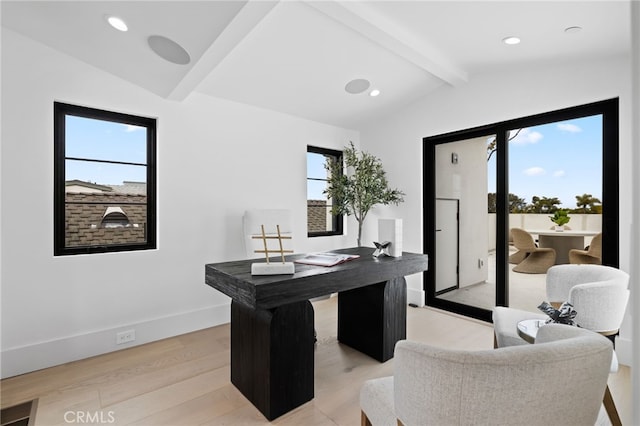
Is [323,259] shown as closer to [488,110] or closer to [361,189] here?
[361,189]

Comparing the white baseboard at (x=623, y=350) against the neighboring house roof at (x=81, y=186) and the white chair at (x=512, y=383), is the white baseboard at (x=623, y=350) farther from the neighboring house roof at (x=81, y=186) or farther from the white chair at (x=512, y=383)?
the neighboring house roof at (x=81, y=186)

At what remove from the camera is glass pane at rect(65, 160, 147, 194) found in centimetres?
272

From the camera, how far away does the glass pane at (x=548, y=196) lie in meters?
2.84

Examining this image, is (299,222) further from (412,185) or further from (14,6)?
(14,6)

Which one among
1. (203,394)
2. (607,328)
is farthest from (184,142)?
(607,328)

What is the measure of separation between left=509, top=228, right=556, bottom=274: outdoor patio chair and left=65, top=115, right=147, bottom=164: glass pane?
3751mm

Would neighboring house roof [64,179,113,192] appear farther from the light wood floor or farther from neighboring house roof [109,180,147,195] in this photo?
the light wood floor

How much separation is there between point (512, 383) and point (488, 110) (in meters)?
3.17

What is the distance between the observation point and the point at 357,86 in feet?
11.7

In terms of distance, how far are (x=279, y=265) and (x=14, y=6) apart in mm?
2442

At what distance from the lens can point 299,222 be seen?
414 centimetres

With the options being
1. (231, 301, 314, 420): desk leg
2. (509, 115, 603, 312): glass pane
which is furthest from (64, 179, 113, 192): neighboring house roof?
(509, 115, 603, 312): glass pane

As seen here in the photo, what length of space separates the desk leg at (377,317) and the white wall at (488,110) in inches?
58.8

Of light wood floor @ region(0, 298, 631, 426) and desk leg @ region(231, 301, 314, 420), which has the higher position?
desk leg @ region(231, 301, 314, 420)
